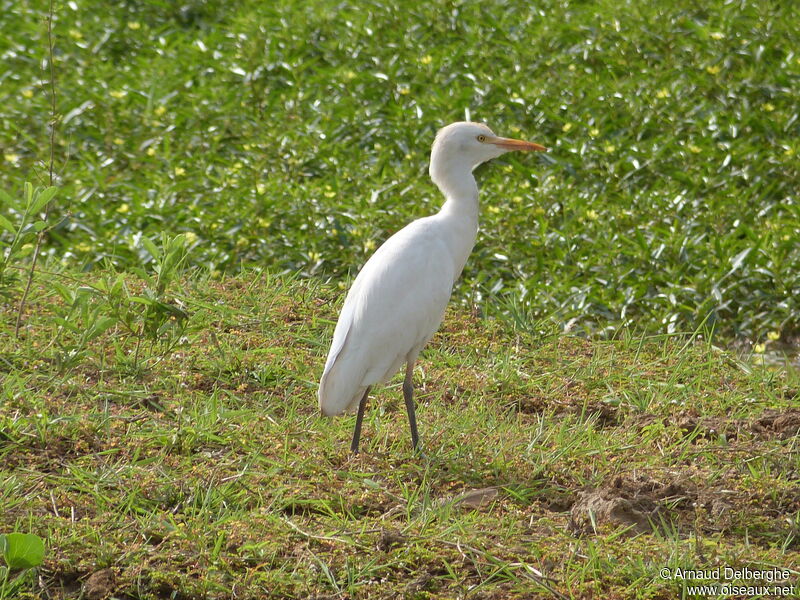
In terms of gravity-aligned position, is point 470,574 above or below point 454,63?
below

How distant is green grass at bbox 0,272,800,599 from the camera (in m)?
3.00

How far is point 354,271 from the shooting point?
5.49 metres

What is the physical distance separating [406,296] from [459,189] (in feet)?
1.84

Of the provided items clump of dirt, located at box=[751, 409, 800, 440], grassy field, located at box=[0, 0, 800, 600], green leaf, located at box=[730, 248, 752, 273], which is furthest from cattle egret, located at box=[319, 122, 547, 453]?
green leaf, located at box=[730, 248, 752, 273]

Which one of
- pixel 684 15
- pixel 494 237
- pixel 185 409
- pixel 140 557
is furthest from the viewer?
pixel 684 15

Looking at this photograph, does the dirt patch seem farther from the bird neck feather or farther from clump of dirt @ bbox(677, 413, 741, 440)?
the bird neck feather

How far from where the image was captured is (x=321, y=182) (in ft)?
20.4

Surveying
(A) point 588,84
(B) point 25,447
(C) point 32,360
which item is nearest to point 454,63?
(A) point 588,84

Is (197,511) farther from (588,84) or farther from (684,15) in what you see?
(684,15)

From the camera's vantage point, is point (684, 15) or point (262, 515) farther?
point (684, 15)

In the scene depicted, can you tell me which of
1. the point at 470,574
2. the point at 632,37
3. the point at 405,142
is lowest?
the point at 470,574

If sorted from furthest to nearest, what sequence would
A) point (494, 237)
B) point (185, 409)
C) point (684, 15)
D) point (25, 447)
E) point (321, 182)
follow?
point (684, 15), point (321, 182), point (494, 237), point (185, 409), point (25, 447)

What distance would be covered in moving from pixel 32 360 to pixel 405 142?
3013 millimetres

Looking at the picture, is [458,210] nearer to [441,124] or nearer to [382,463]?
[382,463]
